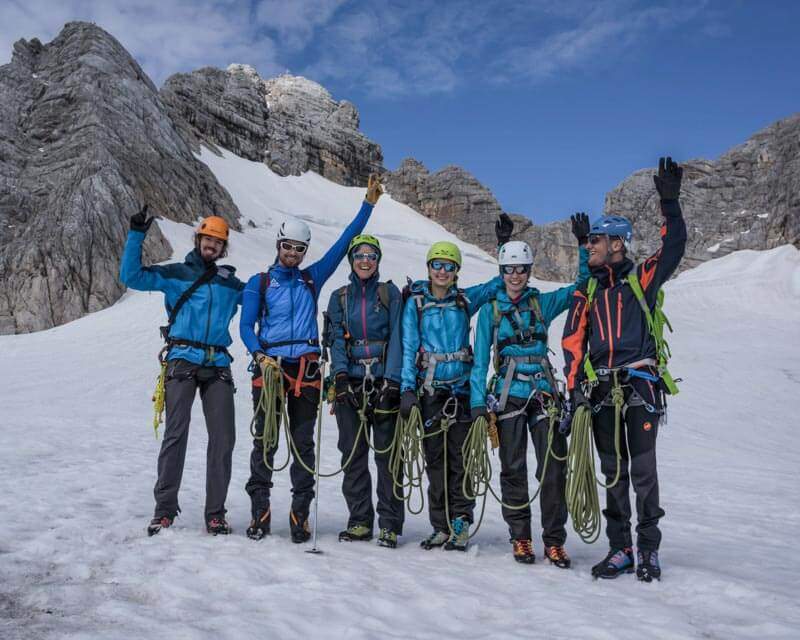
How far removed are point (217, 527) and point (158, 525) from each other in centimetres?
53

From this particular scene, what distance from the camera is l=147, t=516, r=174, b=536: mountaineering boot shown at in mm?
5609

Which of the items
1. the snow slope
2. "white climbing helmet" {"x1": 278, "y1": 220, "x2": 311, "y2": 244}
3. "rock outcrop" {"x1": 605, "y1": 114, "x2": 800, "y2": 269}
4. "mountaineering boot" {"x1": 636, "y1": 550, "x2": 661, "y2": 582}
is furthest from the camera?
"rock outcrop" {"x1": 605, "y1": 114, "x2": 800, "y2": 269}

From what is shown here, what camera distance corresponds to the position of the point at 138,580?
173 inches

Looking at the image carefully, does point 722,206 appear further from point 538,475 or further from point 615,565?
point 615,565

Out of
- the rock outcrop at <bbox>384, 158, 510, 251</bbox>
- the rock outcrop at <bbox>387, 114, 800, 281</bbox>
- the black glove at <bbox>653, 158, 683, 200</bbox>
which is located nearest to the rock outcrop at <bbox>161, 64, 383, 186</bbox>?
the rock outcrop at <bbox>384, 158, 510, 251</bbox>

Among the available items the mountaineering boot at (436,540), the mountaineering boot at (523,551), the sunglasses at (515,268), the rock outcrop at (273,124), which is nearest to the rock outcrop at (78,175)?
the rock outcrop at (273,124)

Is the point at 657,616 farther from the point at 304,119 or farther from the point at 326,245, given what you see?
the point at 304,119

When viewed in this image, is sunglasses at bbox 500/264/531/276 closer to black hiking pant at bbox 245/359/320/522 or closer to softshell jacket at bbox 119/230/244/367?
black hiking pant at bbox 245/359/320/522

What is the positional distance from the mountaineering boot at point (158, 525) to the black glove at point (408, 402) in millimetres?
2451

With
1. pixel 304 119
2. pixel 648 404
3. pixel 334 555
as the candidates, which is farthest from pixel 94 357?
pixel 304 119

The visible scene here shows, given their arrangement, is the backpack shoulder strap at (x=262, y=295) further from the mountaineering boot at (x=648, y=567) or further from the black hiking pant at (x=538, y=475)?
the mountaineering boot at (x=648, y=567)

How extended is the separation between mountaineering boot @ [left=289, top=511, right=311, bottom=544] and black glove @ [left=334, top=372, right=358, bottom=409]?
1203mm

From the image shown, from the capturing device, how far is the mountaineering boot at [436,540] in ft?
19.5

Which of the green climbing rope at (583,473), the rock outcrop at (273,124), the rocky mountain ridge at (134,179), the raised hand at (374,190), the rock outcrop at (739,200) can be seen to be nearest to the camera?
the green climbing rope at (583,473)
